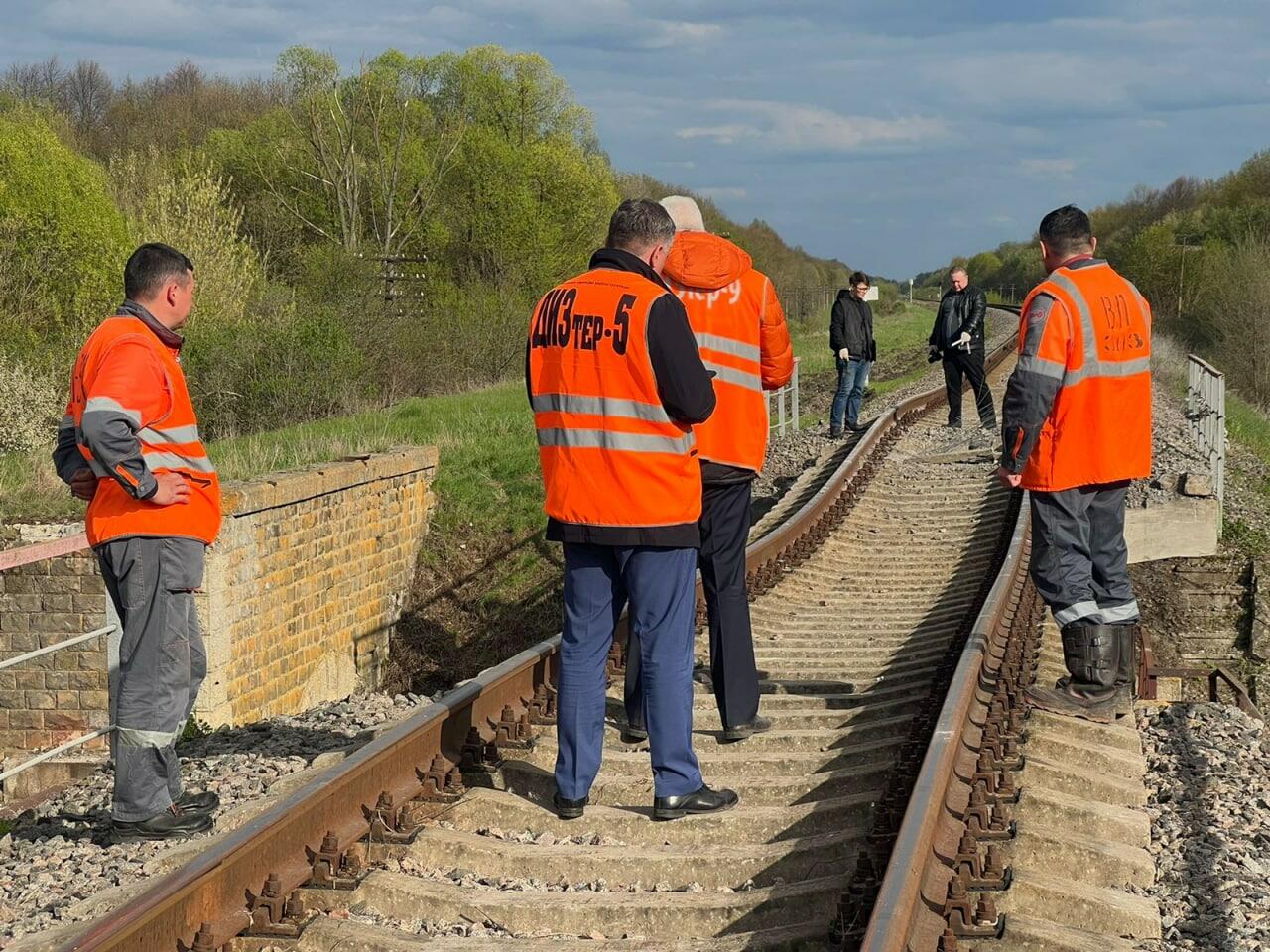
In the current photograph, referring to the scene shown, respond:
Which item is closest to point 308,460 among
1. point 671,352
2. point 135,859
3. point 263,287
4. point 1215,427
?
point 1215,427

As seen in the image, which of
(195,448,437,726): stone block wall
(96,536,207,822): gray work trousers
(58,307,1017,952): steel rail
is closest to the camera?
(58,307,1017,952): steel rail

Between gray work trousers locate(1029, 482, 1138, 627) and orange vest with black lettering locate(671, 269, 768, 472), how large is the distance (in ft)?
4.68

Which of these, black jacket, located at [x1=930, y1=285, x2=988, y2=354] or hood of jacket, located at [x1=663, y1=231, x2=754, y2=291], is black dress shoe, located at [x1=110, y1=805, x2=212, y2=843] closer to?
hood of jacket, located at [x1=663, y1=231, x2=754, y2=291]

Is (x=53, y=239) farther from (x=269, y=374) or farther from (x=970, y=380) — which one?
(x=970, y=380)

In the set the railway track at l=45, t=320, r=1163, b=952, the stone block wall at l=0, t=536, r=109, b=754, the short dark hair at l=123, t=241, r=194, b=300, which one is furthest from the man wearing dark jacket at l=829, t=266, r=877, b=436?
the short dark hair at l=123, t=241, r=194, b=300

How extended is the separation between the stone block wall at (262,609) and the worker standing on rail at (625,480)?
6.86m

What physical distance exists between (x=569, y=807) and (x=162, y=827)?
5.34ft

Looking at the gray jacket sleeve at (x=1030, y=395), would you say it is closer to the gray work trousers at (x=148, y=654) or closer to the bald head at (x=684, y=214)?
the bald head at (x=684, y=214)

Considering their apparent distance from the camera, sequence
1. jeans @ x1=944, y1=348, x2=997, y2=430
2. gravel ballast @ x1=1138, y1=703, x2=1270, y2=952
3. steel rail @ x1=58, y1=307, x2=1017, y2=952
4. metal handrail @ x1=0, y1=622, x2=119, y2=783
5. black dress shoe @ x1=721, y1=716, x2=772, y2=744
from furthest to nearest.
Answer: jeans @ x1=944, y1=348, x2=997, y2=430 → black dress shoe @ x1=721, y1=716, x2=772, y2=744 → metal handrail @ x1=0, y1=622, x2=119, y2=783 → gravel ballast @ x1=1138, y1=703, x2=1270, y2=952 → steel rail @ x1=58, y1=307, x2=1017, y2=952

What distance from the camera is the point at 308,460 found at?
55.2ft

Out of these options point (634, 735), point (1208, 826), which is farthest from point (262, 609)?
point (1208, 826)

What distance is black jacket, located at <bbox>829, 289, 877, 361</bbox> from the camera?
696 inches

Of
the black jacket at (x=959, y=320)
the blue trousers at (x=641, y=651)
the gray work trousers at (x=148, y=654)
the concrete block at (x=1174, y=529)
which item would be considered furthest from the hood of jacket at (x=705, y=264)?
the black jacket at (x=959, y=320)

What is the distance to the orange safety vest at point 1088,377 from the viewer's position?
6.38 m
